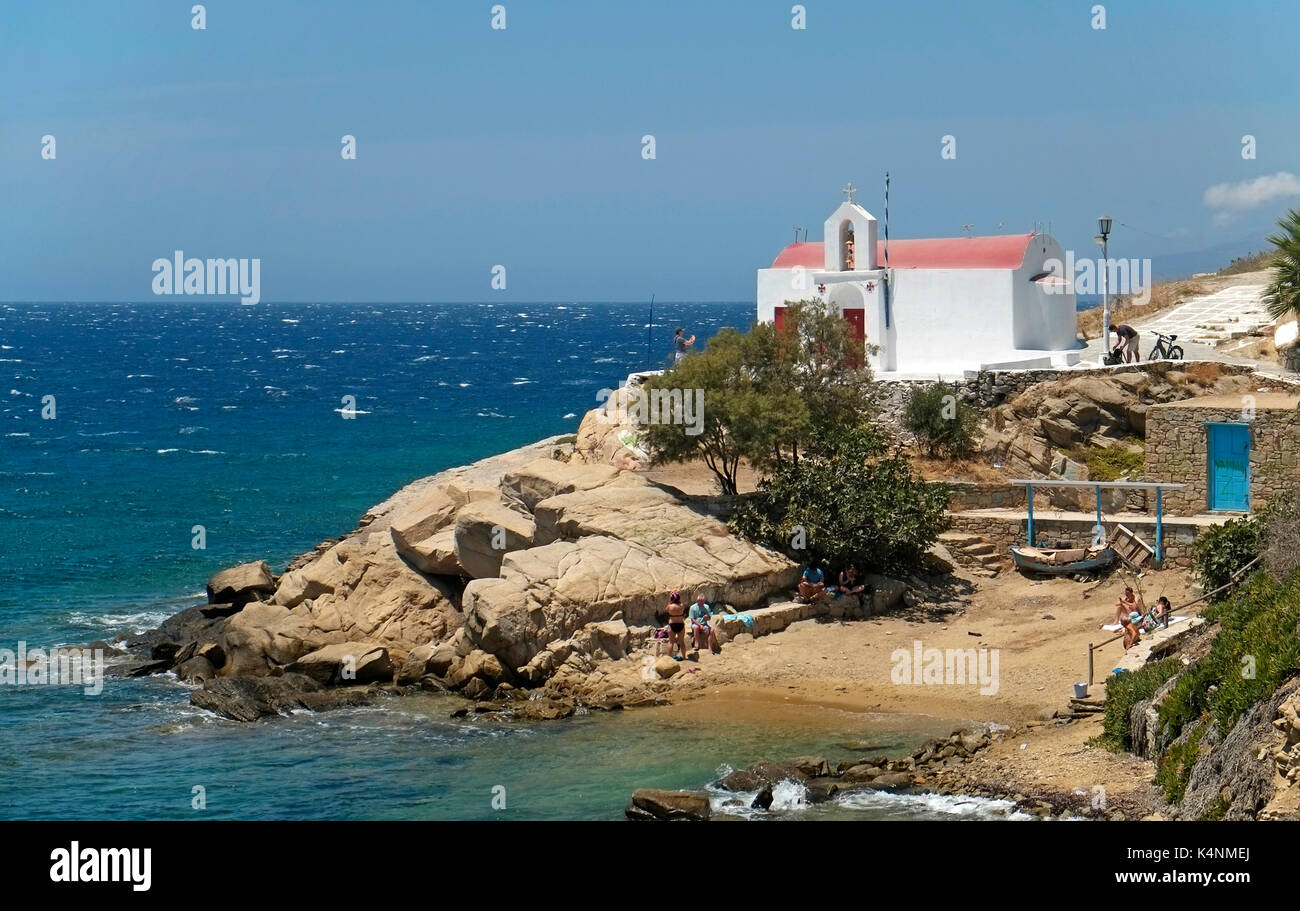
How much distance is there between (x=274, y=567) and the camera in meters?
40.4

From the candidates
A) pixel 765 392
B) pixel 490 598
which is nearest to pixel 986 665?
pixel 765 392

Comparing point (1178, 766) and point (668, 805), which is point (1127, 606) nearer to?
point (1178, 766)

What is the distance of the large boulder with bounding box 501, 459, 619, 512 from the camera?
31109mm

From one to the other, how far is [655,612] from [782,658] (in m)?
2.54

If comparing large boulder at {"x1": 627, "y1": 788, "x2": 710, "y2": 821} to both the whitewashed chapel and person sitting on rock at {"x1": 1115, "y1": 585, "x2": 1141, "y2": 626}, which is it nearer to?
person sitting on rock at {"x1": 1115, "y1": 585, "x2": 1141, "y2": 626}

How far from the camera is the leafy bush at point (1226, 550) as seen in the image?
25.0 meters

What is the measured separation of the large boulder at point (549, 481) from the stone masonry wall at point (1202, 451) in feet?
38.3

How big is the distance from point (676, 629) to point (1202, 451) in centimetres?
1226

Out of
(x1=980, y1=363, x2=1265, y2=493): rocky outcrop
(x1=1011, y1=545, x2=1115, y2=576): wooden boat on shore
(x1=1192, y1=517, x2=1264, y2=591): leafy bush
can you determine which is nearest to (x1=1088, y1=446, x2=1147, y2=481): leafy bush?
(x1=980, y1=363, x2=1265, y2=493): rocky outcrop

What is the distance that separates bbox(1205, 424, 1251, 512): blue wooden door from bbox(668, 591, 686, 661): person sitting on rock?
11954mm

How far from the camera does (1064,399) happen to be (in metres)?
34.1

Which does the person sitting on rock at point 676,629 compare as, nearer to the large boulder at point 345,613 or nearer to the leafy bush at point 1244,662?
the large boulder at point 345,613

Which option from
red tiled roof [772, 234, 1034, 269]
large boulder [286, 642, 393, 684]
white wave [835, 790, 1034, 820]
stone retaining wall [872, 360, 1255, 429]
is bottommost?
white wave [835, 790, 1034, 820]

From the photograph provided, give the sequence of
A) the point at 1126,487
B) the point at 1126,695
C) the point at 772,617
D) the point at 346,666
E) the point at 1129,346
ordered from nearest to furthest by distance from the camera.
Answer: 1. the point at 1126,695
2. the point at 346,666
3. the point at 772,617
4. the point at 1126,487
5. the point at 1129,346
